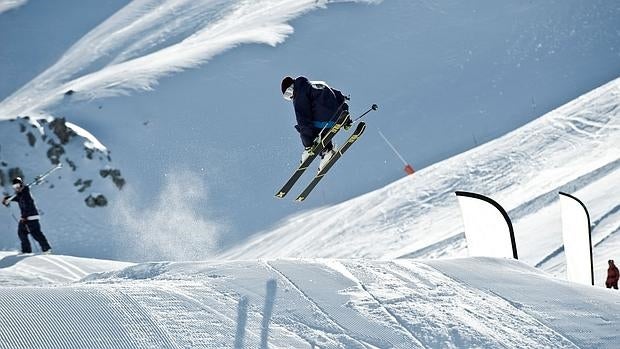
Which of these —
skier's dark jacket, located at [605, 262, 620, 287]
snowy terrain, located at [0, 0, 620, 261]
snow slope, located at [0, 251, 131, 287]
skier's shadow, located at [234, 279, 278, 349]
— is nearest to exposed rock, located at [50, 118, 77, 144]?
snowy terrain, located at [0, 0, 620, 261]

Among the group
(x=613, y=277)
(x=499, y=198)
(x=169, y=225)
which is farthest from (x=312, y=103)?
(x=169, y=225)

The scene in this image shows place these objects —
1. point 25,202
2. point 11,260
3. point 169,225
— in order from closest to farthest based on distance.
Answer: point 11,260
point 25,202
point 169,225

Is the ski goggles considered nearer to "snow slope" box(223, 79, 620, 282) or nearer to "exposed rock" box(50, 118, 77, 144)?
"snow slope" box(223, 79, 620, 282)

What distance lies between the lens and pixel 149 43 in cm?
4228

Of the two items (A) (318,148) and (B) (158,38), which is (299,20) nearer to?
(B) (158,38)

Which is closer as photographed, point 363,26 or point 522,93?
point 522,93

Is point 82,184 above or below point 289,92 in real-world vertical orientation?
below

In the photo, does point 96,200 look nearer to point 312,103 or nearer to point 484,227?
point 312,103

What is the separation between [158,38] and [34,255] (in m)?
29.0

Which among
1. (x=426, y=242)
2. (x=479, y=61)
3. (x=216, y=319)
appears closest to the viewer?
(x=216, y=319)

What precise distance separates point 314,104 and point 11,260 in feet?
18.2

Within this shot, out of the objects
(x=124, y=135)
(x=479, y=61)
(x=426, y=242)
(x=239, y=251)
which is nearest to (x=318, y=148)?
(x=426, y=242)

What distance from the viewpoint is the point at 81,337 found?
6363 mm

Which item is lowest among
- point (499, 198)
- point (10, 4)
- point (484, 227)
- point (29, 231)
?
point (499, 198)
